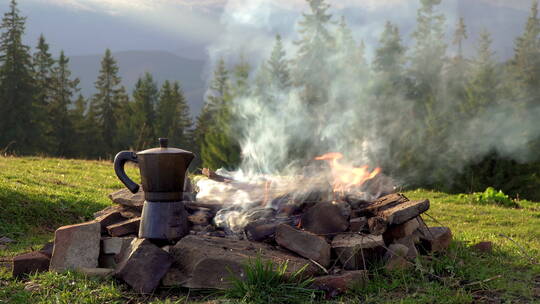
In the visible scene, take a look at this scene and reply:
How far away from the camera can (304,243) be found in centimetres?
428

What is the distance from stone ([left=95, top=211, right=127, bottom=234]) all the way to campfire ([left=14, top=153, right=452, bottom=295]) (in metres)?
0.01

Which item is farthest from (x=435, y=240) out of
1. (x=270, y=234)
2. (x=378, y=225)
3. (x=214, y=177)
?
(x=214, y=177)

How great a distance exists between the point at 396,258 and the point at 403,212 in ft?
1.65

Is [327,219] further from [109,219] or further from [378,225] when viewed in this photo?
[109,219]

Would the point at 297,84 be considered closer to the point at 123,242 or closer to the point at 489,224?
the point at 489,224

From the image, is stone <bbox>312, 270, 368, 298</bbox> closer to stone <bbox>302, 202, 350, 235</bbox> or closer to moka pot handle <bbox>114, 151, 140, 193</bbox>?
stone <bbox>302, 202, 350, 235</bbox>

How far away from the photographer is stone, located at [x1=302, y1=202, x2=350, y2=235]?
4.70 m

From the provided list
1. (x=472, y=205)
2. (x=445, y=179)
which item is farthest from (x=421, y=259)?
(x=445, y=179)

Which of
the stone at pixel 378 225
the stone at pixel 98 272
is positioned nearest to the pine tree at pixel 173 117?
the stone at pixel 98 272

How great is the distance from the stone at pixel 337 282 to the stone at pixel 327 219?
77 centimetres

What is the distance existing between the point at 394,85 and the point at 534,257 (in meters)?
19.4

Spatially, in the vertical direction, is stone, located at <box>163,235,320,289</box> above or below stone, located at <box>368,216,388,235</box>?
below

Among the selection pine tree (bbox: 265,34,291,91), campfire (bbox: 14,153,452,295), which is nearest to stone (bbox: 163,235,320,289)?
campfire (bbox: 14,153,452,295)

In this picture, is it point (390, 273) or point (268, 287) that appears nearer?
point (268, 287)
